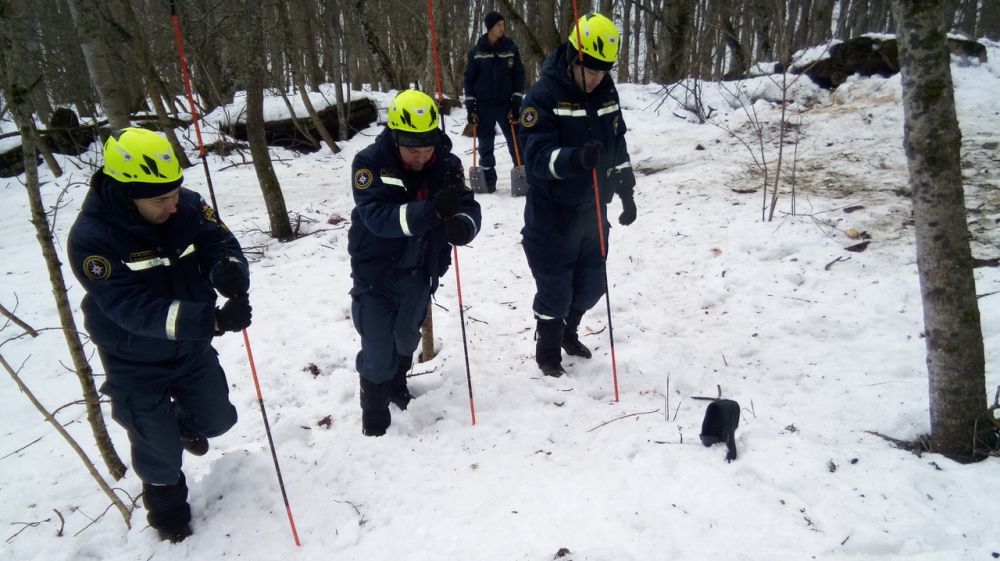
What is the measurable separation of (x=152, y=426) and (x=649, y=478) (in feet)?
8.73

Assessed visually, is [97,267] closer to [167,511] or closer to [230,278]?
[230,278]

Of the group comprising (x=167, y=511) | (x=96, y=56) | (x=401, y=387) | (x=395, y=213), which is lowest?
(x=167, y=511)

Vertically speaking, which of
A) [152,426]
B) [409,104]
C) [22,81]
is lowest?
[152,426]

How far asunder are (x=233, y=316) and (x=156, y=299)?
0.35 metres

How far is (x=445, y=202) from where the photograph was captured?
3121mm

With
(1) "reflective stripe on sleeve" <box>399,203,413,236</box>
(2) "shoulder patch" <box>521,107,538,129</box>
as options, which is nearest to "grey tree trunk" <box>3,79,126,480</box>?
(1) "reflective stripe on sleeve" <box>399,203,413,236</box>

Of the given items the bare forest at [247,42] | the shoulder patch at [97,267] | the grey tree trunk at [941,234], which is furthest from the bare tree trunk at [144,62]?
the grey tree trunk at [941,234]

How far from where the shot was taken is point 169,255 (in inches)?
112

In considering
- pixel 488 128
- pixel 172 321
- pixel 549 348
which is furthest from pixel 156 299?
pixel 488 128

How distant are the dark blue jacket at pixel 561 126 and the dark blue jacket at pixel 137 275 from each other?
1.93m

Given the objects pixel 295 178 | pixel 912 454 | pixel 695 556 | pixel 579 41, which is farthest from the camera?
pixel 295 178

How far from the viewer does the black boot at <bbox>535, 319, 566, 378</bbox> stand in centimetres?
415

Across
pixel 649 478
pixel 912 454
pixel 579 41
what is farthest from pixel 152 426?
pixel 912 454

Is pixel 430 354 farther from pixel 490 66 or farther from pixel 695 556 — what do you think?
pixel 490 66
